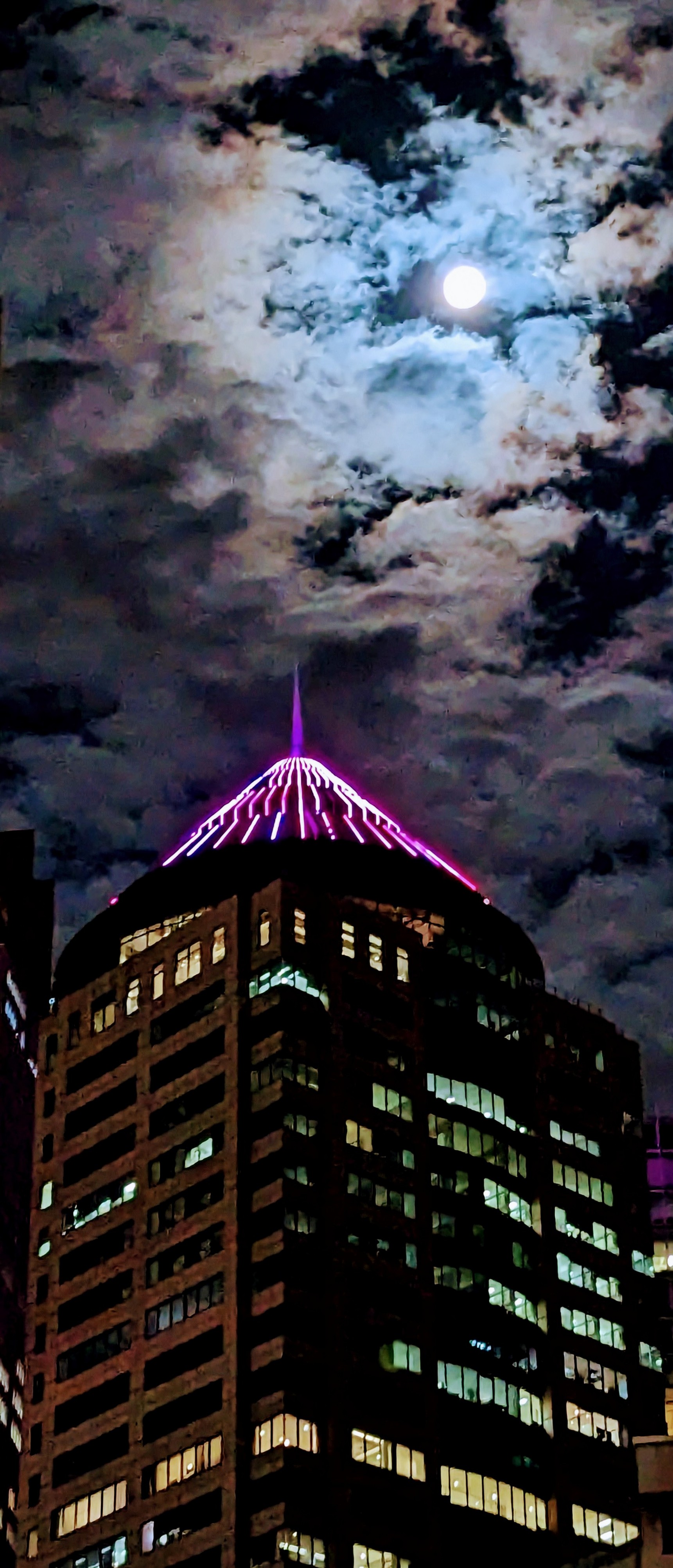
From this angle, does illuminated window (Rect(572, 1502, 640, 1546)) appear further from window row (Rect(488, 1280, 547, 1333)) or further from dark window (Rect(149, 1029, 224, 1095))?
dark window (Rect(149, 1029, 224, 1095))

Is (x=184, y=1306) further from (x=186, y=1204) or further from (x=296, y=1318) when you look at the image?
(x=296, y=1318)

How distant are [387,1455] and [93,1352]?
2621 cm

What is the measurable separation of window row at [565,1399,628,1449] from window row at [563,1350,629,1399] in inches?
92.1

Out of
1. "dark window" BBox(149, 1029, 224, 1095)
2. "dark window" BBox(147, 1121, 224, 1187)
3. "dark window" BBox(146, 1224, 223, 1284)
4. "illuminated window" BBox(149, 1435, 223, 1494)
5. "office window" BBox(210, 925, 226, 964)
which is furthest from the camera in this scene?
"office window" BBox(210, 925, 226, 964)

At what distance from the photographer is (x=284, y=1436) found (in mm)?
169000

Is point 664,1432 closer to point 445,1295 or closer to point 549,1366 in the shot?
point 549,1366

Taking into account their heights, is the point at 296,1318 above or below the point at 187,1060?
below

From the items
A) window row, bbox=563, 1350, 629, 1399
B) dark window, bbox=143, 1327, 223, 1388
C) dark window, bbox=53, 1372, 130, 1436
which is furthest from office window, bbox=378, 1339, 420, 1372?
dark window, bbox=53, 1372, 130, 1436

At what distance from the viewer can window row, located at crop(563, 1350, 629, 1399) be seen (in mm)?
196500

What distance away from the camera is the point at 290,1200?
180625mm

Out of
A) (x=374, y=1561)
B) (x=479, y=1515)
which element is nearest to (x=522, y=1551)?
(x=479, y=1515)

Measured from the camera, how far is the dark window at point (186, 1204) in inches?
7254

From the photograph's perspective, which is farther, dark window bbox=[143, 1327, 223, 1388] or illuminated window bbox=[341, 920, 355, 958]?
illuminated window bbox=[341, 920, 355, 958]

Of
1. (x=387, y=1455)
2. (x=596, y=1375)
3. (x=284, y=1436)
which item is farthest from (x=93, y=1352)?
(x=596, y=1375)
